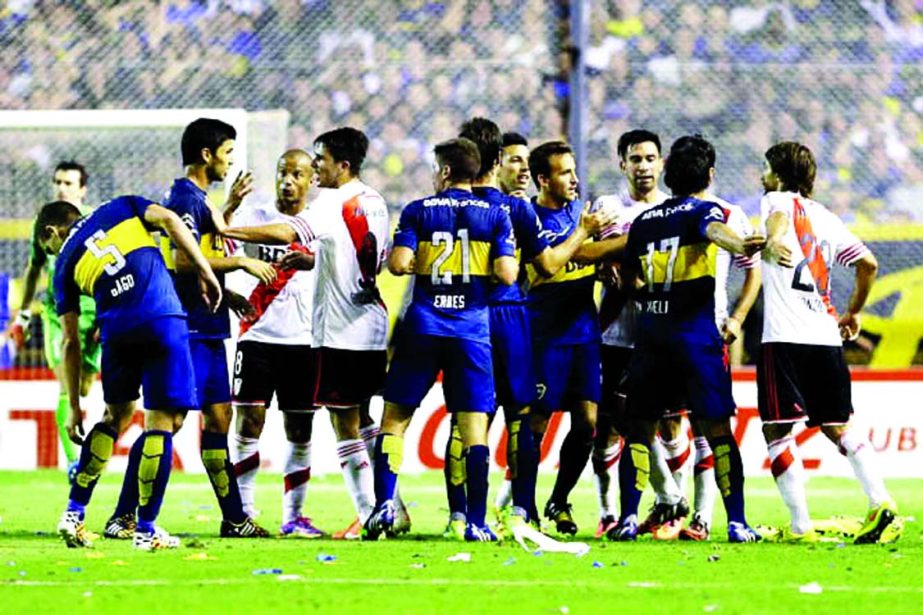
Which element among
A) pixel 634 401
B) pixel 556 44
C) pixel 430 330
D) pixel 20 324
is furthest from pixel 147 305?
pixel 556 44

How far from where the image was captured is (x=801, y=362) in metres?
9.00

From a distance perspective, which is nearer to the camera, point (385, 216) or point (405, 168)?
point (385, 216)

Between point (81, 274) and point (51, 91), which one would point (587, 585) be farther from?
point (51, 91)

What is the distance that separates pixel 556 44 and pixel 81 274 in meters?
7.57

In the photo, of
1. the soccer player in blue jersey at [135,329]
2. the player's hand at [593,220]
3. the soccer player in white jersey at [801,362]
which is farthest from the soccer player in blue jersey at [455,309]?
the soccer player in white jersey at [801,362]

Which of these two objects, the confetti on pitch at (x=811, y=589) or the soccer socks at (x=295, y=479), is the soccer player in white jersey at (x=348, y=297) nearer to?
the soccer socks at (x=295, y=479)

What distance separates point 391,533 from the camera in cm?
916

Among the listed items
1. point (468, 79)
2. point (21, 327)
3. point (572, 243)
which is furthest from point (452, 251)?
point (468, 79)

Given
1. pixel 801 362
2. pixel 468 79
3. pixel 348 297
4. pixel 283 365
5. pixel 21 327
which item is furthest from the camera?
pixel 468 79

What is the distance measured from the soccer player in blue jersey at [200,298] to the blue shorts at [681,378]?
6.30 ft

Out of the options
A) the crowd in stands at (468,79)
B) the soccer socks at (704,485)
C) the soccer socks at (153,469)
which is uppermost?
the crowd in stands at (468,79)

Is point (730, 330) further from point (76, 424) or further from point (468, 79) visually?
point (468, 79)

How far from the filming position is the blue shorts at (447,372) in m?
8.73

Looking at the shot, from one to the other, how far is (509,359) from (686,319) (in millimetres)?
962
